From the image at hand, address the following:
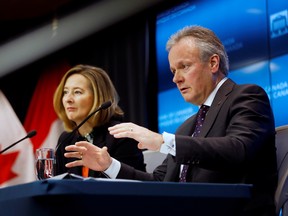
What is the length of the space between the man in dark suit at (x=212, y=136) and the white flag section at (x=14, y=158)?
109 inches

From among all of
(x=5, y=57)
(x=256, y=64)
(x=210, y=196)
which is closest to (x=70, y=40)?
(x=5, y=57)

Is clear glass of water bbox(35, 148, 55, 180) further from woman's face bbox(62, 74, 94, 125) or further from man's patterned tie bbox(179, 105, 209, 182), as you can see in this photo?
woman's face bbox(62, 74, 94, 125)

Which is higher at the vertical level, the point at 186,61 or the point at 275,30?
the point at 275,30

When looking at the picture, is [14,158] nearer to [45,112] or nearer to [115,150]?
[45,112]

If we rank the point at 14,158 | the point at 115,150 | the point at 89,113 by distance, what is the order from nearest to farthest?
the point at 115,150, the point at 89,113, the point at 14,158

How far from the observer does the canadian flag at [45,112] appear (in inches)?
218

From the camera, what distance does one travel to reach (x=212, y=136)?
2354mm

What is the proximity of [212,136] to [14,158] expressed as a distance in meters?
3.23

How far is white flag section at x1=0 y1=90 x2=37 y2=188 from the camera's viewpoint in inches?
205

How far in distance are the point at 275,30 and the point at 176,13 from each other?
1078mm

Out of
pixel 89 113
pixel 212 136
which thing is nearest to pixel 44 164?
pixel 212 136

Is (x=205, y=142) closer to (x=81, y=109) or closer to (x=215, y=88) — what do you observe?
(x=215, y=88)

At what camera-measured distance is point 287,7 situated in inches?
152

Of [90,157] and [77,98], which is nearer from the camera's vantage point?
[90,157]
